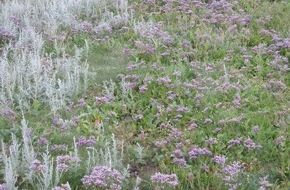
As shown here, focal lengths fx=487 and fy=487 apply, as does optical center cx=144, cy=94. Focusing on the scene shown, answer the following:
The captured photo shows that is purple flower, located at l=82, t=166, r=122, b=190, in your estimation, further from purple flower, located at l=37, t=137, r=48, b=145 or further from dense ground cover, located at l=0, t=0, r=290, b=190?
purple flower, located at l=37, t=137, r=48, b=145

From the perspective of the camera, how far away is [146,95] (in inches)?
292

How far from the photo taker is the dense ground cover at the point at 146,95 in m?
A: 5.43

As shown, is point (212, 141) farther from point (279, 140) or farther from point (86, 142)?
point (86, 142)

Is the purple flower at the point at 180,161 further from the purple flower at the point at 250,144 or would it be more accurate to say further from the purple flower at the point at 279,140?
the purple flower at the point at 279,140

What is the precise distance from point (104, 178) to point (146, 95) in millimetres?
2570

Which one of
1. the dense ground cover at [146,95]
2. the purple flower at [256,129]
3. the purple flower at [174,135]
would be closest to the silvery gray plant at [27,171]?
the dense ground cover at [146,95]

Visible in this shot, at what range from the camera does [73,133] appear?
6.32 m

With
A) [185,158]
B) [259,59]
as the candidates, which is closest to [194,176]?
[185,158]

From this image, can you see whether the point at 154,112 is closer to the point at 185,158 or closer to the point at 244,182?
the point at 185,158

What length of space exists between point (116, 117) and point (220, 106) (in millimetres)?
1495

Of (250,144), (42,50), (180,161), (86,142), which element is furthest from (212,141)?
(42,50)

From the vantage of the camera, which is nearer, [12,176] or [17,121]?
[12,176]

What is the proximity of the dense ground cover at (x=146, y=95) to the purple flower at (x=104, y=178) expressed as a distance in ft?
0.04

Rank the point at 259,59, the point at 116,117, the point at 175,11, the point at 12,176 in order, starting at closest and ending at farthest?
the point at 12,176, the point at 116,117, the point at 259,59, the point at 175,11
